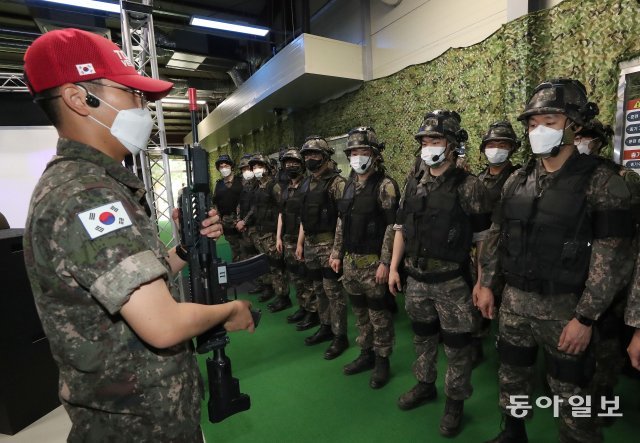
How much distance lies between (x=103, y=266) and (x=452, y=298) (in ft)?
6.38

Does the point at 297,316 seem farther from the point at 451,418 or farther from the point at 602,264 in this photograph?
the point at 602,264

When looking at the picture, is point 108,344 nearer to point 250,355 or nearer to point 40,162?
point 250,355

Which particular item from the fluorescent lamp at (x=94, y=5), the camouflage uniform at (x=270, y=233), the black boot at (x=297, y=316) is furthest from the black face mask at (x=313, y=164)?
the fluorescent lamp at (x=94, y=5)

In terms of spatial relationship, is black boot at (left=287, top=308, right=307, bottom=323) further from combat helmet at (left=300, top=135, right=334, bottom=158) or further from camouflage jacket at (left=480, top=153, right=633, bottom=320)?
camouflage jacket at (left=480, top=153, right=633, bottom=320)

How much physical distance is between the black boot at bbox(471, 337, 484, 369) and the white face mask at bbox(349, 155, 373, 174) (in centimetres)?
176

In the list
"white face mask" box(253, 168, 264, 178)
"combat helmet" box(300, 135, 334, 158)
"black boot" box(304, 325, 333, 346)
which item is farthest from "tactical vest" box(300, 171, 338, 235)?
"white face mask" box(253, 168, 264, 178)

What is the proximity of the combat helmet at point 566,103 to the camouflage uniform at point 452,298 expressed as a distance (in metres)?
0.57

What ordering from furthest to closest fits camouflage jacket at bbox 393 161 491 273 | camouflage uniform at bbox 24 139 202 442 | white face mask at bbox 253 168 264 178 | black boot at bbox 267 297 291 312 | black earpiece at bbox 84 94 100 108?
white face mask at bbox 253 168 264 178
black boot at bbox 267 297 291 312
camouflage jacket at bbox 393 161 491 273
black earpiece at bbox 84 94 100 108
camouflage uniform at bbox 24 139 202 442

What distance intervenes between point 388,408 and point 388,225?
1.33 metres

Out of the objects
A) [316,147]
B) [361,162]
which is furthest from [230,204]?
[361,162]

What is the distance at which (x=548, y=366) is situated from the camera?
→ 1.71m

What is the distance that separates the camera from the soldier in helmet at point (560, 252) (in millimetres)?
1499

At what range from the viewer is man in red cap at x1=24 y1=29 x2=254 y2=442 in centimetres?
81

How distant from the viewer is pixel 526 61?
295 cm
